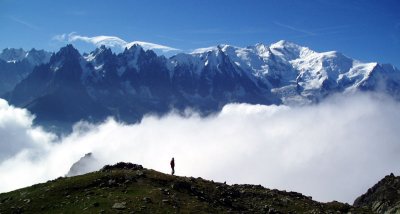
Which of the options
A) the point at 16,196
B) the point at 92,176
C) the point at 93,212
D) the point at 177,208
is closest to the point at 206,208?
the point at 177,208

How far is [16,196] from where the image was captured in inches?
2243

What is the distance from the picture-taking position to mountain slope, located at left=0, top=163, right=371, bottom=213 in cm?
5091

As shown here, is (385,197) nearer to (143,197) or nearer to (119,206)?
(143,197)

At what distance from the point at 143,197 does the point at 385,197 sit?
195ft

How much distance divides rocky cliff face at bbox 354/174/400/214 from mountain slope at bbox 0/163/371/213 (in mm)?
21572

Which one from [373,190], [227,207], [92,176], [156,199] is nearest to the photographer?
[156,199]

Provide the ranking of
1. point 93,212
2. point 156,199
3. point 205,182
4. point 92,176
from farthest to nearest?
point 205,182 → point 92,176 → point 156,199 → point 93,212

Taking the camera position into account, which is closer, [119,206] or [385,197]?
[119,206]

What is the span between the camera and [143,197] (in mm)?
52594

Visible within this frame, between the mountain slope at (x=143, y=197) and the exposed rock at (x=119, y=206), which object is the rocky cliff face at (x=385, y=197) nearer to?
the mountain slope at (x=143, y=197)

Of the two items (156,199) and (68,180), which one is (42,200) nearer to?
(68,180)

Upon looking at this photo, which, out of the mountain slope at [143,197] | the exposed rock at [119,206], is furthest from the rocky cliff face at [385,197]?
the exposed rock at [119,206]

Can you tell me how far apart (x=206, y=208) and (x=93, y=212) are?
11753 millimetres

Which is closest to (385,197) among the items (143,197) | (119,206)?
(143,197)
